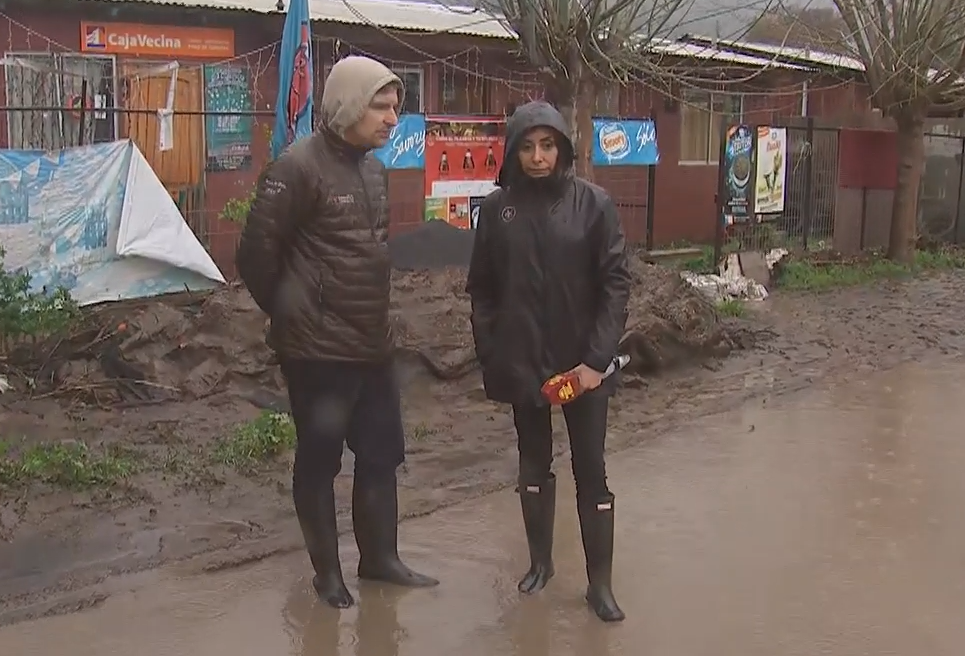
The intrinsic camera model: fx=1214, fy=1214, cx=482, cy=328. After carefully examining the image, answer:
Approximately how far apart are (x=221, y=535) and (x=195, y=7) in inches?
292

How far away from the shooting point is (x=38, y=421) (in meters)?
6.32

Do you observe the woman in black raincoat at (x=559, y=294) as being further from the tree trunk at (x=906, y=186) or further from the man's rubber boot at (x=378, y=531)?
the tree trunk at (x=906, y=186)

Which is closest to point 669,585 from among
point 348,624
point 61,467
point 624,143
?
point 348,624

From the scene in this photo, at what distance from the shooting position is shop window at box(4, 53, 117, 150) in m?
10.4

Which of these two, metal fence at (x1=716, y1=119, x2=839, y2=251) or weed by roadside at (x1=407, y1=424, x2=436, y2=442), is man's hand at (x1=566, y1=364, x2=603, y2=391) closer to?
weed by roadside at (x1=407, y1=424, x2=436, y2=442)

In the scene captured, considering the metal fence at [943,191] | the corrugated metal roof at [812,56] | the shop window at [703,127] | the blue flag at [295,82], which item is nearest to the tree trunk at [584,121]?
the blue flag at [295,82]

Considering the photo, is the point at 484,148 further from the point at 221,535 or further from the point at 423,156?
the point at 221,535

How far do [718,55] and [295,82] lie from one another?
9.29 metres

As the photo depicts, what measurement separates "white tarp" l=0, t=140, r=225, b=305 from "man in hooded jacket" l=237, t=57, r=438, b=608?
4.81 metres

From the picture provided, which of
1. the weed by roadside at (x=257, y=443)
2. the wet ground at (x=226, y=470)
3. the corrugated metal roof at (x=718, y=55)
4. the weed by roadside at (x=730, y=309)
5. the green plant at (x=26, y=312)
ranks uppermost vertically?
the corrugated metal roof at (x=718, y=55)

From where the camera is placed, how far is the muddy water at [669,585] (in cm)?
399

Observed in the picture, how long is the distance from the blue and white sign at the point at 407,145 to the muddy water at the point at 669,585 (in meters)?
6.10

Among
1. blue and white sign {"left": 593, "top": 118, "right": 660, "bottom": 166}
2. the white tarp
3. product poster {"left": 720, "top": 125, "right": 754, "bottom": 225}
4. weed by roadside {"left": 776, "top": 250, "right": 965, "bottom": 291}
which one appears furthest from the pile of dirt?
blue and white sign {"left": 593, "top": 118, "right": 660, "bottom": 166}

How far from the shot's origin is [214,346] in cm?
718
